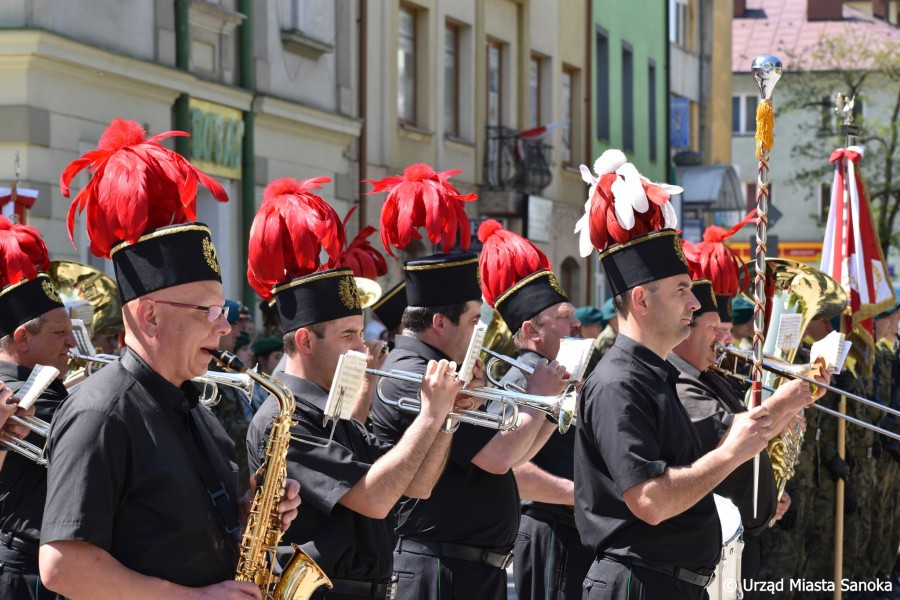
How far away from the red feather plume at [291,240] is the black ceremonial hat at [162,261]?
125 cm

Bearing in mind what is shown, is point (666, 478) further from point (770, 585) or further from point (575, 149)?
point (575, 149)

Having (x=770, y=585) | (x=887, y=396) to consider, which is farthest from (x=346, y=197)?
(x=770, y=585)

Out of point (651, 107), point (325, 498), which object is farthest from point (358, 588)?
point (651, 107)

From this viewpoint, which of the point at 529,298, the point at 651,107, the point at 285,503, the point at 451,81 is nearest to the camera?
the point at 285,503

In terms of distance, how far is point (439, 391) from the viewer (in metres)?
4.86

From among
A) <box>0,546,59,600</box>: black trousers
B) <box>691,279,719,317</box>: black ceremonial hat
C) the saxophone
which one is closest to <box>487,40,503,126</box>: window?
<box>691,279,719,317</box>: black ceremonial hat

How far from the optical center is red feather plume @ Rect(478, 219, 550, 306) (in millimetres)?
7219

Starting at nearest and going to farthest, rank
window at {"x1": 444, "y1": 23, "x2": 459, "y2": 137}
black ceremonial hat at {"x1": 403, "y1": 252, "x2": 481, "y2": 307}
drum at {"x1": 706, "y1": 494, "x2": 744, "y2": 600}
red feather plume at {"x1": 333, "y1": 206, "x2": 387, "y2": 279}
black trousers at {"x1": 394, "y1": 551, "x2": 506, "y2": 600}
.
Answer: black trousers at {"x1": 394, "y1": 551, "x2": 506, "y2": 600} → drum at {"x1": 706, "y1": 494, "x2": 744, "y2": 600} → black ceremonial hat at {"x1": 403, "y1": 252, "x2": 481, "y2": 307} → red feather plume at {"x1": 333, "y1": 206, "x2": 387, "y2": 279} → window at {"x1": 444, "y1": 23, "x2": 459, "y2": 137}

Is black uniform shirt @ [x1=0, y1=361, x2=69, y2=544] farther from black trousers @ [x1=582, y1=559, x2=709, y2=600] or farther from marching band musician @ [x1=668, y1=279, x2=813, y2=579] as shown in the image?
marching band musician @ [x1=668, y1=279, x2=813, y2=579]

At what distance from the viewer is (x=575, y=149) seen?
2712 centimetres

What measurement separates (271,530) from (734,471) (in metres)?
2.80

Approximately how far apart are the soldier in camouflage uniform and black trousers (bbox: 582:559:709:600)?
20.5ft

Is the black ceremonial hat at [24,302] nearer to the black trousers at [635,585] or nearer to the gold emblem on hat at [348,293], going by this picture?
the gold emblem on hat at [348,293]

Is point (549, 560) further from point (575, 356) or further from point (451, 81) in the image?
point (451, 81)
